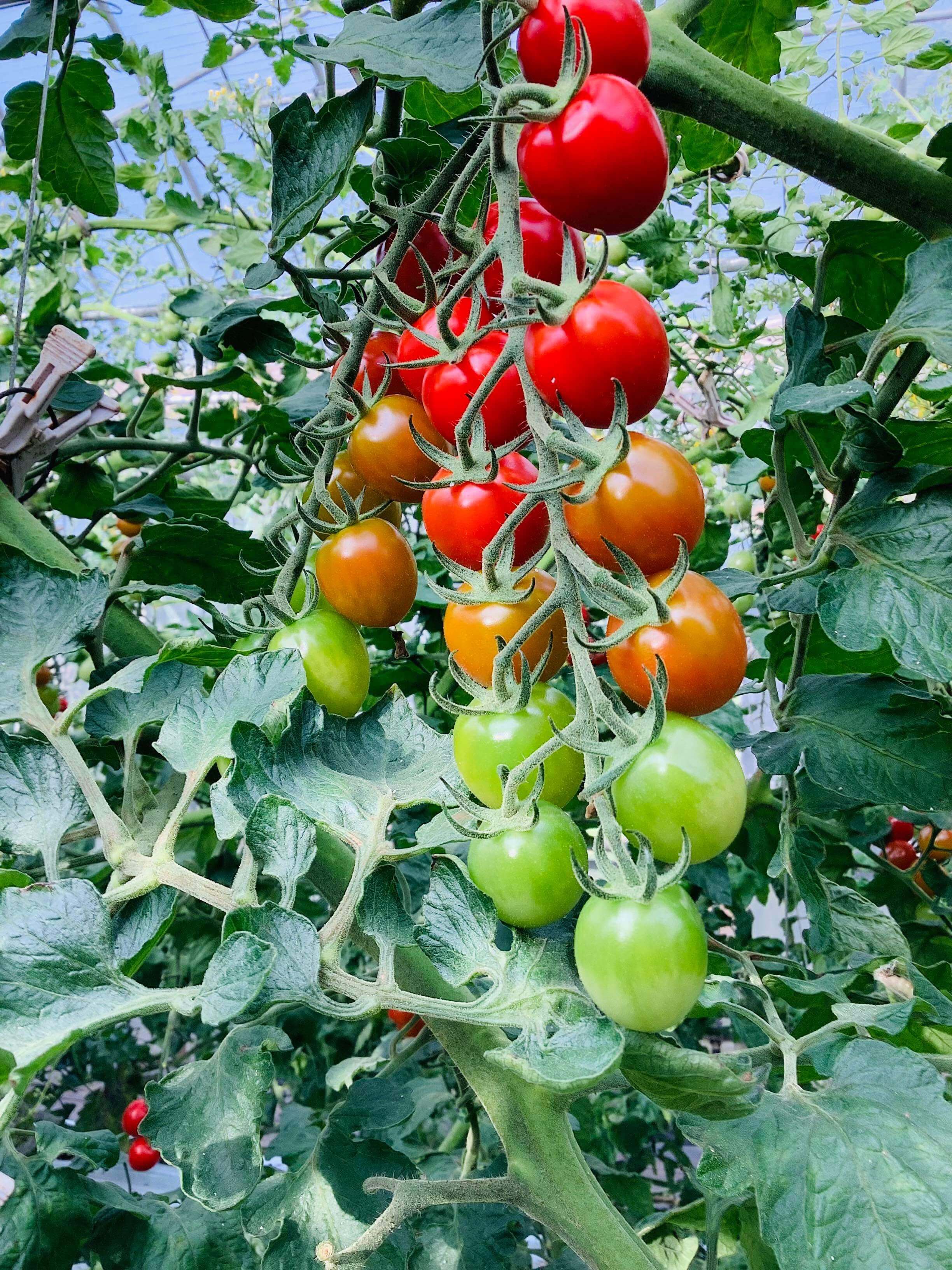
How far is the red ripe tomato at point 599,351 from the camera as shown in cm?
33

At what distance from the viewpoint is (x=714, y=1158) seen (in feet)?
1.23

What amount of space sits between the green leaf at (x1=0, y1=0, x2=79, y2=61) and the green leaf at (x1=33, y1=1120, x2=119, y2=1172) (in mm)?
643

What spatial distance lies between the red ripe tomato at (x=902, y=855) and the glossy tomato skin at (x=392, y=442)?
95 centimetres

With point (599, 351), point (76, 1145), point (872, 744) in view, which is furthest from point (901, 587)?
point (76, 1145)

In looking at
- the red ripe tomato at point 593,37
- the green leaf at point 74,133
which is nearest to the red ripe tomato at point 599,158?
the red ripe tomato at point 593,37

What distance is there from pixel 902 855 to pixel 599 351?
1.05 meters

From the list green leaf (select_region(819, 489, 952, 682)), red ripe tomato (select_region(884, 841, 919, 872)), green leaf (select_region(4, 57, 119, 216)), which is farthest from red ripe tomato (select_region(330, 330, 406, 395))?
red ripe tomato (select_region(884, 841, 919, 872))

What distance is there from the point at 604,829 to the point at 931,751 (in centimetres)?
29

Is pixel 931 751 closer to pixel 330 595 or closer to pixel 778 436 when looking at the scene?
pixel 778 436

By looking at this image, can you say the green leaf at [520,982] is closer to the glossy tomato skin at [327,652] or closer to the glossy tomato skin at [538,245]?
the glossy tomato skin at [327,652]

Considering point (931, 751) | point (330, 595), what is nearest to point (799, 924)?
point (931, 751)

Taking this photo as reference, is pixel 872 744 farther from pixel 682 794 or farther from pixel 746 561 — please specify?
pixel 746 561

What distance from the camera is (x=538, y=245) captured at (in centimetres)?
41

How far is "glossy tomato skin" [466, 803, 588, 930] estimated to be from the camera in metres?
0.31
